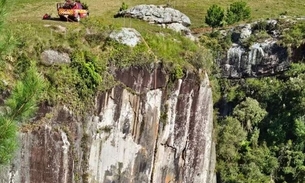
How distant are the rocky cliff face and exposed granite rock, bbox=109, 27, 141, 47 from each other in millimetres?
1243

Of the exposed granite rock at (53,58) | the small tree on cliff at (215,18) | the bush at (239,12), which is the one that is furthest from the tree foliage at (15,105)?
the bush at (239,12)

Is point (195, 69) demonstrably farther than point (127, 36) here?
Yes

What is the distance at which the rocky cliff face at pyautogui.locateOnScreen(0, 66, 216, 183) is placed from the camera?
74.1 ft

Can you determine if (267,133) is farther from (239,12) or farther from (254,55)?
(239,12)

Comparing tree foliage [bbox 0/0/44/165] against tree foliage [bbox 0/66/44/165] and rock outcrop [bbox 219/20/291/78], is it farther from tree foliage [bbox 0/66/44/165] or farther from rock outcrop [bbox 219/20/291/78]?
rock outcrop [bbox 219/20/291/78]

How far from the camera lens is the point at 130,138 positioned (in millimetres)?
26219

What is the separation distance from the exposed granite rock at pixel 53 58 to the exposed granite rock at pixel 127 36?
268 cm

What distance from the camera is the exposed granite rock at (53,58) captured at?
898 inches

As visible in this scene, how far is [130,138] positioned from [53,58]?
18.3 feet

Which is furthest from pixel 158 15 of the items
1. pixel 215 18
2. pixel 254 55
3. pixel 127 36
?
pixel 215 18

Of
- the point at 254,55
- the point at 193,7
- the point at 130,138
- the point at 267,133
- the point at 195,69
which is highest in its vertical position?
the point at 195,69

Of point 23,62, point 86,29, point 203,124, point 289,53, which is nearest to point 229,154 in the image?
point 203,124

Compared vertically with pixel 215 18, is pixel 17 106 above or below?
above

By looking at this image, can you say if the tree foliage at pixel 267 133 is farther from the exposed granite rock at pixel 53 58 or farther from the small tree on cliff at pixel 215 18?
the exposed granite rock at pixel 53 58
